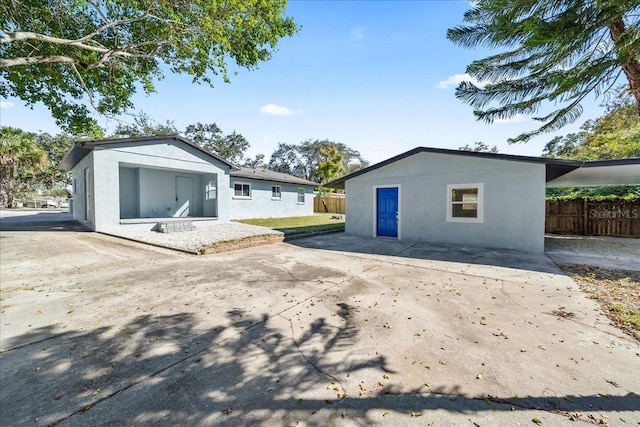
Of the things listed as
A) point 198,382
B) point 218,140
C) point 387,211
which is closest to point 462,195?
point 387,211

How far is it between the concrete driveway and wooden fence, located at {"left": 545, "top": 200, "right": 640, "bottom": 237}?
1060cm

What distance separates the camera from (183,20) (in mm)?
9219

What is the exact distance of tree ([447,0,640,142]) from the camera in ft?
8.55

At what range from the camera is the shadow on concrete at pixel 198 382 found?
6.77 ft

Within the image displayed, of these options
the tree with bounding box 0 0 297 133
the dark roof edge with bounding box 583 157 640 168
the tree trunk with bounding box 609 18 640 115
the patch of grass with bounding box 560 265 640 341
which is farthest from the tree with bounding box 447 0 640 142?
the tree with bounding box 0 0 297 133

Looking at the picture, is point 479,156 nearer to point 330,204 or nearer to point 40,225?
point 330,204

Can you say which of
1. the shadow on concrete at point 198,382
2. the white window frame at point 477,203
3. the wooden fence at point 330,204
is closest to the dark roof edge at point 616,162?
the white window frame at point 477,203

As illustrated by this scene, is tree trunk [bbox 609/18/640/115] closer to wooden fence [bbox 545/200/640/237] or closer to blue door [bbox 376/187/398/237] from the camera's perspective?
blue door [bbox 376/187/398/237]

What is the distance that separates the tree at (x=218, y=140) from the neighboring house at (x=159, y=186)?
74.2 feet

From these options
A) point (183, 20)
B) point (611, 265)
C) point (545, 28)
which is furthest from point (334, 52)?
point (611, 265)

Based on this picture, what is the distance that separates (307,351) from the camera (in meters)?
2.91

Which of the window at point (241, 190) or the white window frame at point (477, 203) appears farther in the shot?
the window at point (241, 190)

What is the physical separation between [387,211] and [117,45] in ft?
39.6

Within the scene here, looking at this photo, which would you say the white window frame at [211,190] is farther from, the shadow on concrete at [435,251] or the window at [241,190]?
the shadow on concrete at [435,251]
